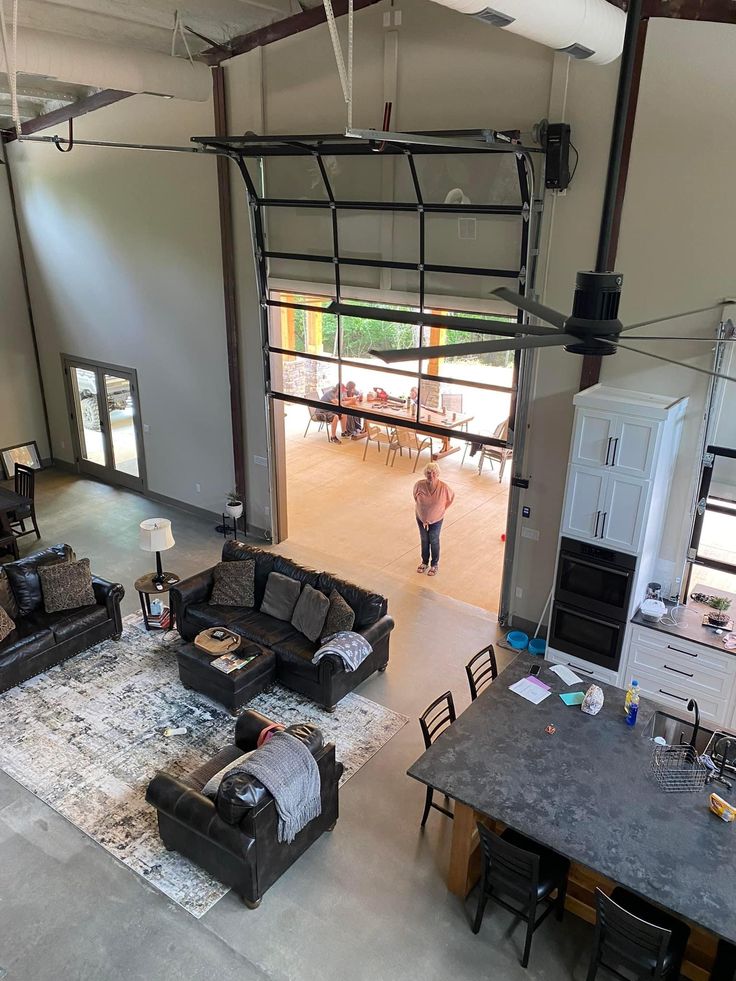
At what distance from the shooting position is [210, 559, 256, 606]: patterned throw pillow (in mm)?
7734

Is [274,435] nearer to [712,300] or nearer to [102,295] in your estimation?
[102,295]

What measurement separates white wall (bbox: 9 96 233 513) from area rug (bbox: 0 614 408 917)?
3950mm

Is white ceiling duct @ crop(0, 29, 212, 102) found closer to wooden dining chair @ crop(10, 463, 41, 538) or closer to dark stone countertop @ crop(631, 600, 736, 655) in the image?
wooden dining chair @ crop(10, 463, 41, 538)

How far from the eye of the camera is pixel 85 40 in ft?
23.7

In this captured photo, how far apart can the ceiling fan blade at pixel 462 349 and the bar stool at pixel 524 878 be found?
306 cm

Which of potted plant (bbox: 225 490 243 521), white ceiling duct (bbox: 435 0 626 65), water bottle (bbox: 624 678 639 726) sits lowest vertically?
potted plant (bbox: 225 490 243 521)

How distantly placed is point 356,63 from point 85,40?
9.09 feet

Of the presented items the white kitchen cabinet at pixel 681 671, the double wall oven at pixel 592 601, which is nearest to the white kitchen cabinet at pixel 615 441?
the double wall oven at pixel 592 601

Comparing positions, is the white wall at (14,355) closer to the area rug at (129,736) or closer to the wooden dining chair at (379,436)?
the wooden dining chair at (379,436)

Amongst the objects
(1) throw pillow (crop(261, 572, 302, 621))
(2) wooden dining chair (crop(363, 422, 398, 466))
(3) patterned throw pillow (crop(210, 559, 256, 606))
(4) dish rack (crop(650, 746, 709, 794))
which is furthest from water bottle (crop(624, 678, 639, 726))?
(2) wooden dining chair (crop(363, 422, 398, 466))

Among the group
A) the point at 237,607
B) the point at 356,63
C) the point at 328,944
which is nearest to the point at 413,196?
the point at 356,63

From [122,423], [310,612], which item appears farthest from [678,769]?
[122,423]

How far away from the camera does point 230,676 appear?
664 centimetres

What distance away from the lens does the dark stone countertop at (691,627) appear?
20.9 feet
